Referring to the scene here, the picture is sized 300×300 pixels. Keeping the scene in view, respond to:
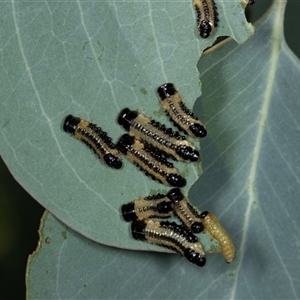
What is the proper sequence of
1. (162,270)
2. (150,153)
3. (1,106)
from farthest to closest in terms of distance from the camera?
(162,270), (150,153), (1,106)

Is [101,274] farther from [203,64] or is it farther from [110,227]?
[203,64]

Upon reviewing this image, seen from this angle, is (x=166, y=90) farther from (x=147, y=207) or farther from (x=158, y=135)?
(x=147, y=207)

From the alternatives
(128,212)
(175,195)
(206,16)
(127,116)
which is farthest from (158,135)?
(206,16)

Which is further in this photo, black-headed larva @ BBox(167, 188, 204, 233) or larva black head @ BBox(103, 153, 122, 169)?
black-headed larva @ BBox(167, 188, 204, 233)

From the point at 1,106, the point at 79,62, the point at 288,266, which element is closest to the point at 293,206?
the point at 288,266

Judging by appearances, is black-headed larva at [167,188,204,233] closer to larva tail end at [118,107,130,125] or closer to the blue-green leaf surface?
the blue-green leaf surface

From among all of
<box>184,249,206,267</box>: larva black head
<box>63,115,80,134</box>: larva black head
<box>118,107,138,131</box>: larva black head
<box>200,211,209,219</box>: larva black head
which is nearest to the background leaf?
<box>200,211,209,219</box>: larva black head

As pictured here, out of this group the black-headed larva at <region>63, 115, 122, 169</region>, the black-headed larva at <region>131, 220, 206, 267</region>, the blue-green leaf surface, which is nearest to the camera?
the blue-green leaf surface

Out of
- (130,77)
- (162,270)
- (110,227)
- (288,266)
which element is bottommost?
(288,266)
